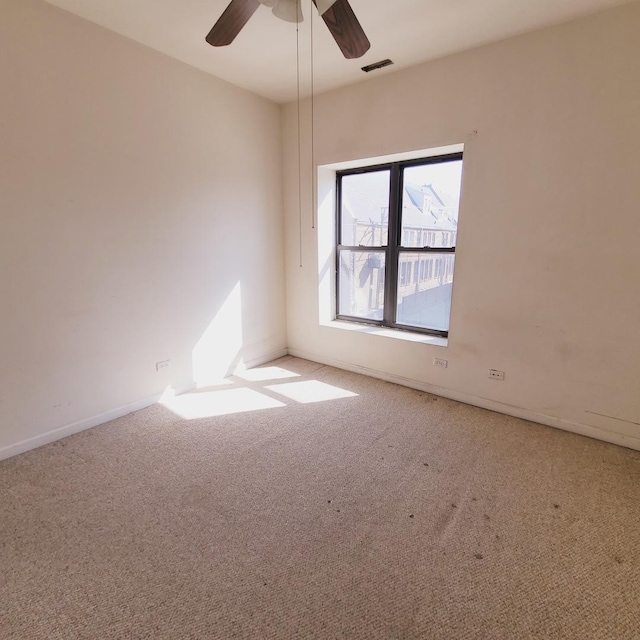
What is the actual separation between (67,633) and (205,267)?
8.32 ft

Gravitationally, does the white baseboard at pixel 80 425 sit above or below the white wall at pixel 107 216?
below

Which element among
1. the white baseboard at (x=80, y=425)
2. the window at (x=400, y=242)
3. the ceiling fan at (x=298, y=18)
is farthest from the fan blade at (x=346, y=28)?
the white baseboard at (x=80, y=425)

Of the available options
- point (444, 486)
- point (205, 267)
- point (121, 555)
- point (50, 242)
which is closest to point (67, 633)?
point (121, 555)

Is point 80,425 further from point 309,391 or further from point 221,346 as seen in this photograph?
point 309,391

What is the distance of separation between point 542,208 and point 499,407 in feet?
5.08

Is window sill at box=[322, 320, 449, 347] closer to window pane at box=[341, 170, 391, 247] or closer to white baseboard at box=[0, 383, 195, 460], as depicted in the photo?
window pane at box=[341, 170, 391, 247]

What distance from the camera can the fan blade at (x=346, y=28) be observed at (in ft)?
5.43

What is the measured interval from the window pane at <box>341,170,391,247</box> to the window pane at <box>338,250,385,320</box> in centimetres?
14

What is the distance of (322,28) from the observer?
2.28 metres

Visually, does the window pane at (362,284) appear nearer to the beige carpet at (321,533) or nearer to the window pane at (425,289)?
the window pane at (425,289)

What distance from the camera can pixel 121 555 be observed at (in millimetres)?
1546

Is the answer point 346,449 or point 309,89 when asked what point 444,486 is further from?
point 309,89

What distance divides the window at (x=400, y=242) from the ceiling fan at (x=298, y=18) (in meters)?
1.47

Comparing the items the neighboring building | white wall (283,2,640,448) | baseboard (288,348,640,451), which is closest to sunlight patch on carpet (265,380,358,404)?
baseboard (288,348,640,451)
